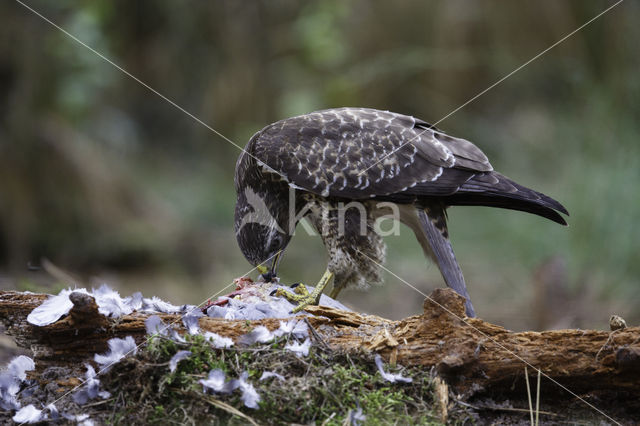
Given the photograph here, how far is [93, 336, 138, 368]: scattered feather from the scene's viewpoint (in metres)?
2.32

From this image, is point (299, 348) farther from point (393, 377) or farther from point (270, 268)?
point (270, 268)

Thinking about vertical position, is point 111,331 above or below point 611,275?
below

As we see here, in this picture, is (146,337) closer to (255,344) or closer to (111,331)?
(111,331)

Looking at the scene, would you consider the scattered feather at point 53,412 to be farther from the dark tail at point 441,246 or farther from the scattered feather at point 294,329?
the dark tail at point 441,246

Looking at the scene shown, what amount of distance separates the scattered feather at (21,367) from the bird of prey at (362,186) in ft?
4.37

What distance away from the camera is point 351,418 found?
218 cm

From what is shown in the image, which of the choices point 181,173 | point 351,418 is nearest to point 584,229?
point 351,418

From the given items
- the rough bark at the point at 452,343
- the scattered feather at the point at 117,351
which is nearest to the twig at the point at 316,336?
the rough bark at the point at 452,343

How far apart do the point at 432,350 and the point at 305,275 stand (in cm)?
540

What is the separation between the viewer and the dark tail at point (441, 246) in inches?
139

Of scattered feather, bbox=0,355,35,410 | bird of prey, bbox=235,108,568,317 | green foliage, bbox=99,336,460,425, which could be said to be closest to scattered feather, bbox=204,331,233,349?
green foliage, bbox=99,336,460,425

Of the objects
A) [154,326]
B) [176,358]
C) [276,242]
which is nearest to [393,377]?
[176,358]

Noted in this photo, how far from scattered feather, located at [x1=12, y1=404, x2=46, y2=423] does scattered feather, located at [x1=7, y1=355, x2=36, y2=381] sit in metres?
0.20

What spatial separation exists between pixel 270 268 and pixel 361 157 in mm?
915
